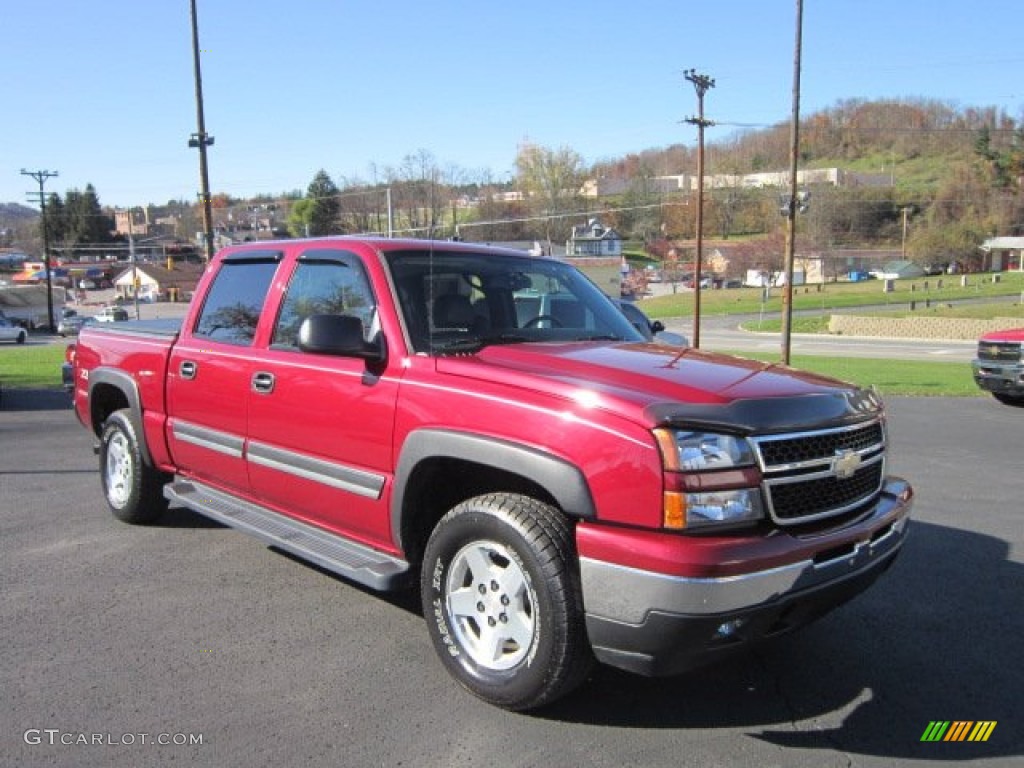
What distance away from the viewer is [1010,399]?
13.7m

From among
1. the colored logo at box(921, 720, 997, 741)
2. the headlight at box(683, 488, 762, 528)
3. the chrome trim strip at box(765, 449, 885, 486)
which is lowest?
the colored logo at box(921, 720, 997, 741)

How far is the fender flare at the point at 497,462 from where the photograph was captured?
116 inches

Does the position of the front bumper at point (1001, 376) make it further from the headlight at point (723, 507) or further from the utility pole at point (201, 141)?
the utility pole at point (201, 141)

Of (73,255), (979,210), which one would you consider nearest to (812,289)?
(979,210)

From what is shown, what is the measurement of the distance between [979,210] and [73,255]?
140750 millimetres

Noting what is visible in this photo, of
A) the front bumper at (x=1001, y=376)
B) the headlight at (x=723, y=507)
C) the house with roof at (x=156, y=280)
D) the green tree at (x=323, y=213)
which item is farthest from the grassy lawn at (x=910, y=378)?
the house with roof at (x=156, y=280)

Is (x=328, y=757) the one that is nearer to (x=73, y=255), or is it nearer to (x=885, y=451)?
(x=885, y=451)

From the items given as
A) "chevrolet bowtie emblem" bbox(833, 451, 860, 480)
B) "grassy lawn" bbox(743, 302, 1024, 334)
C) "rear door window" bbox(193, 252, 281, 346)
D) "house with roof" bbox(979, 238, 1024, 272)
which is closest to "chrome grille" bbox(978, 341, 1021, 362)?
"chevrolet bowtie emblem" bbox(833, 451, 860, 480)

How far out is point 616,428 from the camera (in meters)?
2.89

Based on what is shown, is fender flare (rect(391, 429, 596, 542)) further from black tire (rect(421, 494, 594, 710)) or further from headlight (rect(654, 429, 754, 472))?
headlight (rect(654, 429, 754, 472))

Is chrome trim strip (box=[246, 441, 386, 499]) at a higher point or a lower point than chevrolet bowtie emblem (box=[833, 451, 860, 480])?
lower

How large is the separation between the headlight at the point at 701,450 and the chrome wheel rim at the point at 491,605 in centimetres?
76

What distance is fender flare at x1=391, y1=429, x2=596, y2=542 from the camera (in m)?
2.96

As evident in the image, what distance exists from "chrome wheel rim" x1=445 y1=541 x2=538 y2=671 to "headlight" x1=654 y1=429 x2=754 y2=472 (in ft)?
2.51
